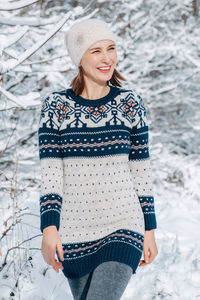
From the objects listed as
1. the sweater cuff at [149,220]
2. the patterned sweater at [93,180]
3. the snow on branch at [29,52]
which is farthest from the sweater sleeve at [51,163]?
the sweater cuff at [149,220]

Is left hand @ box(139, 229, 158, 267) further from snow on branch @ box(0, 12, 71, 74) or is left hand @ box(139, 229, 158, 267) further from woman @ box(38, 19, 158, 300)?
snow on branch @ box(0, 12, 71, 74)

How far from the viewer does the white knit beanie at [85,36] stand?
6.94 feet

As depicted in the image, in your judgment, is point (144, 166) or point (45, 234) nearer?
point (45, 234)

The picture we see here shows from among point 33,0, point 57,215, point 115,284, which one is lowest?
point 115,284

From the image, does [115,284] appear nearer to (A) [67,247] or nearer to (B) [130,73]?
(A) [67,247]

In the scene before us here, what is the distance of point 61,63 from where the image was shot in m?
5.57

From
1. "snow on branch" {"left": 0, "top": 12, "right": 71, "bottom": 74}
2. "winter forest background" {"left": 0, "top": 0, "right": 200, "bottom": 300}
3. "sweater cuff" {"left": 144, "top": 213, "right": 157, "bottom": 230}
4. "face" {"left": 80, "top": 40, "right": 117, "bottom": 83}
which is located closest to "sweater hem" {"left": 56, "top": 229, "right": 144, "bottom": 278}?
"sweater cuff" {"left": 144, "top": 213, "right": 157, "bottom": 230}

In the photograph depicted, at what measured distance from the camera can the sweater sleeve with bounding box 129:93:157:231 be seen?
6.74ft

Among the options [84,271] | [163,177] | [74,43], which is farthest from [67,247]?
[163,177]

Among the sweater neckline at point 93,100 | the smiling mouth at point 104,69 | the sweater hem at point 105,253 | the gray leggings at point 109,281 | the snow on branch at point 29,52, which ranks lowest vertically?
the gray leggings at point 109,281

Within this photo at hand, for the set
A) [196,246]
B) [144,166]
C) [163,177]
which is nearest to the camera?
[144,166]

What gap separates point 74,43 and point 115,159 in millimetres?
738

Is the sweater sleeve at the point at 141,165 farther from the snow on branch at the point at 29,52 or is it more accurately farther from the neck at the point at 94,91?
the snow on branch at the point at 29,52

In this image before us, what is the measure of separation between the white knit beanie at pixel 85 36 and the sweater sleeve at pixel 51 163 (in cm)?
30
